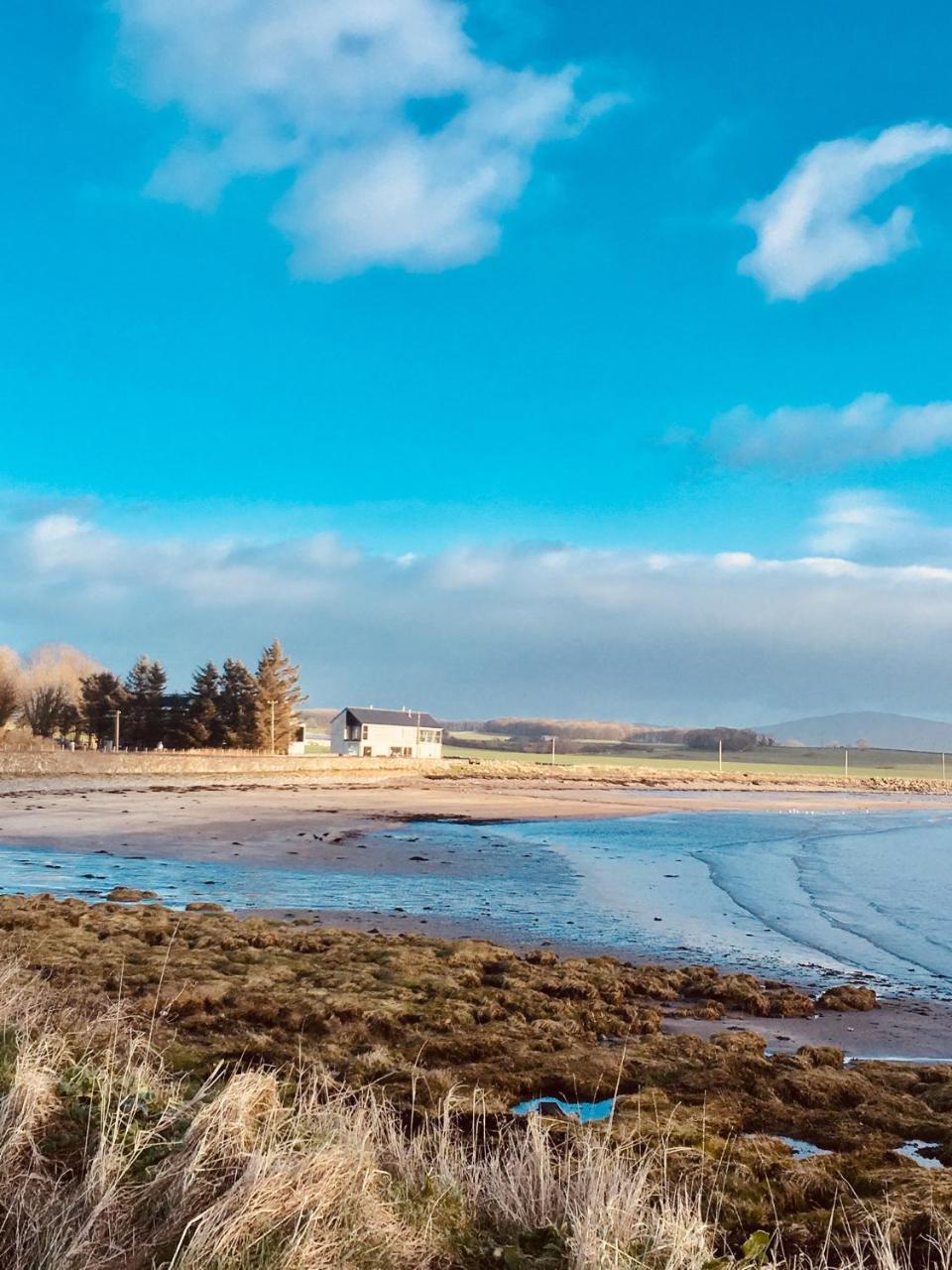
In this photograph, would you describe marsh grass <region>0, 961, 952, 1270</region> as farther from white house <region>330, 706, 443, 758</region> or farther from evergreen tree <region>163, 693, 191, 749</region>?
white house <region>330, 706, 443, 758</region>

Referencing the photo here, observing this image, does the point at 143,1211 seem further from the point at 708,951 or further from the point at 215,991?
the point at 708,951

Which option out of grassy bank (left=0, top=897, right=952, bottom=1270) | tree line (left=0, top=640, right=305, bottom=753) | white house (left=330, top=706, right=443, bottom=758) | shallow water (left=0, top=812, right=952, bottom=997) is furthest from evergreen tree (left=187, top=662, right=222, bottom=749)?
grassy bank (left=0, top=897, right=952, bottom=1270)

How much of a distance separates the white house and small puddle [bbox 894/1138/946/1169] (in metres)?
102

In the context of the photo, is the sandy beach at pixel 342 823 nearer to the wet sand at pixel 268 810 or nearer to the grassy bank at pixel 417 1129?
the wet sand at pixel 268 810

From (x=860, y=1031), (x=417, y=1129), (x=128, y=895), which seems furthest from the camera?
(x=128, y=895)

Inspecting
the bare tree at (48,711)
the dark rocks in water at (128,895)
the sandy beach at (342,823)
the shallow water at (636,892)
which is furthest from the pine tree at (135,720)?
the dark rocks in water at (128,895)

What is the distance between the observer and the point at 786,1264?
4422mm

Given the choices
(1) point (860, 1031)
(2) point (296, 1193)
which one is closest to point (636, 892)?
(1) point (860, 1031)

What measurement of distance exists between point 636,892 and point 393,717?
327 ft

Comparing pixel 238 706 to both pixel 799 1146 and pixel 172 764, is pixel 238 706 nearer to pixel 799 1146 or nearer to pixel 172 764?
pixel 172 764

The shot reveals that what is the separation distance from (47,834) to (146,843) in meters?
3.83

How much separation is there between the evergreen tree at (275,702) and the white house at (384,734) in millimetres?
15032

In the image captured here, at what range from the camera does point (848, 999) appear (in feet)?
37.2

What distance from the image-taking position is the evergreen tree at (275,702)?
8944 centimetres
